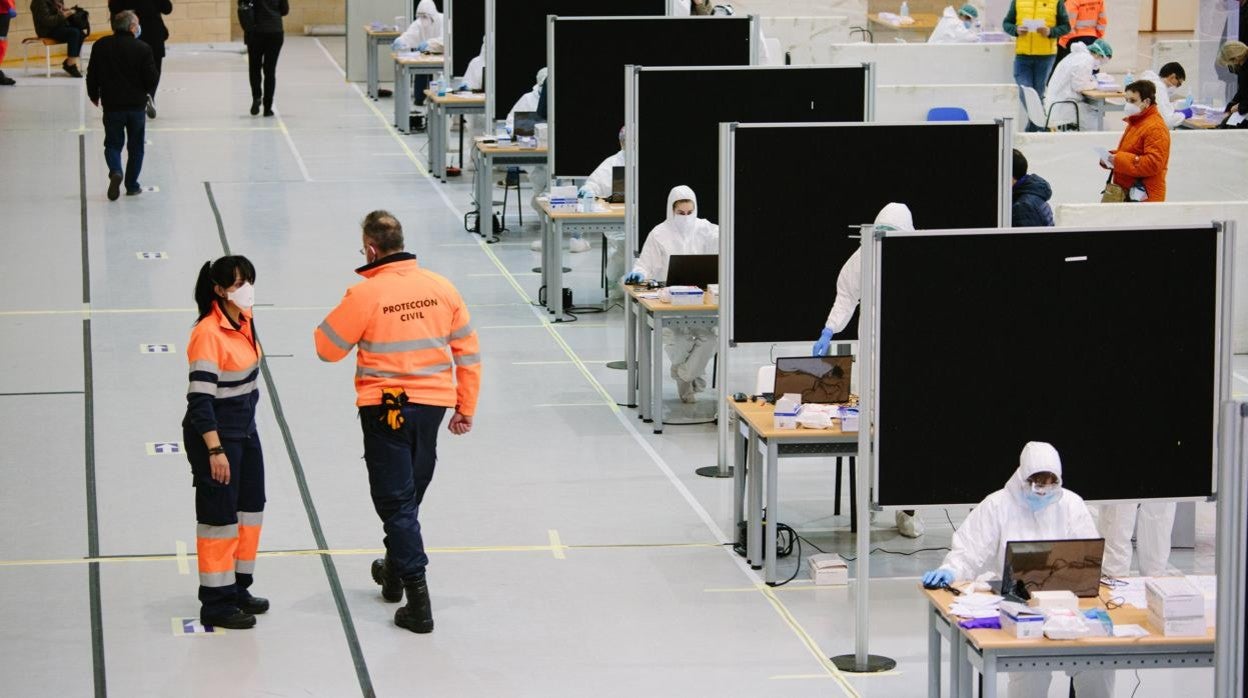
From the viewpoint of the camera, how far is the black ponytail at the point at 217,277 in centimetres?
800

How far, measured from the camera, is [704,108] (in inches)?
500

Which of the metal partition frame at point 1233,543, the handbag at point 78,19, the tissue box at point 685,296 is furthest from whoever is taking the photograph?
the handbag at point 78,19

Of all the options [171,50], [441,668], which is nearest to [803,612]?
[441,668]

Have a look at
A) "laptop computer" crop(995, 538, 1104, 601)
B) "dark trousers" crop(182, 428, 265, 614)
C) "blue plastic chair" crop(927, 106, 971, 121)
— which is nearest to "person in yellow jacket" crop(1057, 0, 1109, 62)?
"blue plastic chair" crop(927, 106, 971, 121)

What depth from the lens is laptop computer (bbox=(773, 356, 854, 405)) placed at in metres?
9.24

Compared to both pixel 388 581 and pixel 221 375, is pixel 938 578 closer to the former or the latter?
pixel 388 581

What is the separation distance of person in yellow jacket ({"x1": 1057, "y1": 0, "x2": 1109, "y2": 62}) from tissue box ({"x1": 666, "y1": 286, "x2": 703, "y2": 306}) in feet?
37.8

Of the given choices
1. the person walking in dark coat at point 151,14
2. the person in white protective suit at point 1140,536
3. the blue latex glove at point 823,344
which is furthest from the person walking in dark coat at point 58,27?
the person in white protective suit at point 1140,536

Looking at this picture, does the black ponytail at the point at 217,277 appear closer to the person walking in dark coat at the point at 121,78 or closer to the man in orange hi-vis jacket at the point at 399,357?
the man in orange hi-vis jacket at the point at 399,357

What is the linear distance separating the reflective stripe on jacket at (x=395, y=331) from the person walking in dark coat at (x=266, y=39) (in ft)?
53.8

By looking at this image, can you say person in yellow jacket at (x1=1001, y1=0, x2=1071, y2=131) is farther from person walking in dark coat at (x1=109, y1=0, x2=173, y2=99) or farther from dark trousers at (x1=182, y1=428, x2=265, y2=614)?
dark trousers at (x1=182, y1=428, x2=265, y2=614)

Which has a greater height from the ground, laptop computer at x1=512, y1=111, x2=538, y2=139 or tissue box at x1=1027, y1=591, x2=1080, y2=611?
laptop computer at x1=512, y1=111, x2=538, y2=139

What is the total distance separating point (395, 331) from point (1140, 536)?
3721 mm

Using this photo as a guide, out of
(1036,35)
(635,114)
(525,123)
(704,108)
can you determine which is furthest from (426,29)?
(635,114)
